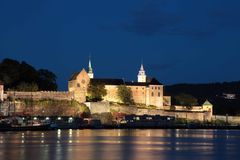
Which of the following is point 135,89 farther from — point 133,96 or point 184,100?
point 184,100

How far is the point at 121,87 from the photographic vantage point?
111 m

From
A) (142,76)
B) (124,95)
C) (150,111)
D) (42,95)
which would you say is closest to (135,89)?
(124,95)

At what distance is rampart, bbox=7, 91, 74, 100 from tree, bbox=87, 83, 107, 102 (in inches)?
195

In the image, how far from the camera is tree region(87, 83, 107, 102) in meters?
106

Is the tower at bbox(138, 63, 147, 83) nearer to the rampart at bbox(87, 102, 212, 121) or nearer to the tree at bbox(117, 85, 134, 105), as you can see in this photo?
the rampart at bbox(87, 102, 212, 121)

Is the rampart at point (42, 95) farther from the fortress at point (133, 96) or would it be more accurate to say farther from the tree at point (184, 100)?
A: the tree at point (184, 100)

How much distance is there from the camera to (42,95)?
96.9m

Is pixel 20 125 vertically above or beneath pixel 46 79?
beneath

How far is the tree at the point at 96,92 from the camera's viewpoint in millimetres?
105700

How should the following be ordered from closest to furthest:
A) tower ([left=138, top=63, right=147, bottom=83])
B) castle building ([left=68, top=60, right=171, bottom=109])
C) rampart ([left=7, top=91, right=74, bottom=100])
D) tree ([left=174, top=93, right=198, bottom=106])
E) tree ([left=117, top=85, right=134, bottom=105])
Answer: rampart ([left=7, top=91, right=74, bottom=100]) → castle building ([left=68, top=60, right=171, bottom=109]) → tree ([left=117, top=85, right=134, bottom=105]) → tree ([left=174, top=93, right=198, bottom=106]) → tower ([left=138, top=63, right=147, bottom=83])

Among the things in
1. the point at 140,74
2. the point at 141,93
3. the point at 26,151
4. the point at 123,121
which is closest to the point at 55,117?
the point at 123,121

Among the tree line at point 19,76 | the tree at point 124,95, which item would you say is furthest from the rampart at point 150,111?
the tree line at point 19,76

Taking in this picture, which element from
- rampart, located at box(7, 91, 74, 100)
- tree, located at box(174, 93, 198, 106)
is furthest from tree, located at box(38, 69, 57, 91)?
tree, located at box(174, 93, 198, 106)

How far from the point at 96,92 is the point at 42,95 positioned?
1235cm
